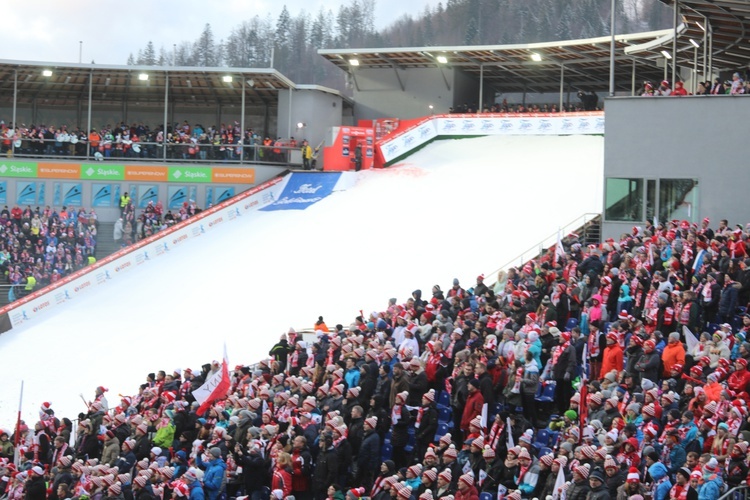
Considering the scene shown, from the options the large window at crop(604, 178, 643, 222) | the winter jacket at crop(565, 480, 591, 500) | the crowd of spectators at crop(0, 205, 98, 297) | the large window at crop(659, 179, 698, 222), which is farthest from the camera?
the crowd of spectators at crop(0, 205, 98, 297)

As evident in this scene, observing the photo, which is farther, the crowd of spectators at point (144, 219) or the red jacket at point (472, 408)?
the crowd of spectators at point (144, 219)

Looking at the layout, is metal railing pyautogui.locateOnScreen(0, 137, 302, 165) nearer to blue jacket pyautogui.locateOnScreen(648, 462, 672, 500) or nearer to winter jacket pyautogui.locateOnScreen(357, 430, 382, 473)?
winter jacket pyautogui.locateOnScreen(357, 430, 382, 473)

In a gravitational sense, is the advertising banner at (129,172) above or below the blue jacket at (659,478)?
above

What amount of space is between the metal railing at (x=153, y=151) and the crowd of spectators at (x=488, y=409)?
20610mm

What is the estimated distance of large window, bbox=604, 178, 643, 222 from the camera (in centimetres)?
2200

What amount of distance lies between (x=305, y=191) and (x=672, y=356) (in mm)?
22214

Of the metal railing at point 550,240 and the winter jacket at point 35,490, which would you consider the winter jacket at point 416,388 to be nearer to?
the winter jacket at point 35,490

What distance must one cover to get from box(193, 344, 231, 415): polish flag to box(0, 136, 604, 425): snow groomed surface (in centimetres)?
541

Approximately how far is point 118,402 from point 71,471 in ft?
23.1

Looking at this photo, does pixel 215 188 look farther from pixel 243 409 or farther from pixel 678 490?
pixel 678 490

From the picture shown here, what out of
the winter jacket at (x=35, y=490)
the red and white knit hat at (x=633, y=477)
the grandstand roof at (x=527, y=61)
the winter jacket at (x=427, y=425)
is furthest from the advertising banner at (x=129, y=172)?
the red and white knit hat at (x=633, y=477)

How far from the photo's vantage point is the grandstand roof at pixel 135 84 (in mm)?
39406

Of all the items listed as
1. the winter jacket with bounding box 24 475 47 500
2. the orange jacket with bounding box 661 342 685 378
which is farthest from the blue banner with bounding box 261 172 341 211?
the orange jacket with bounding box 661 342 685 378

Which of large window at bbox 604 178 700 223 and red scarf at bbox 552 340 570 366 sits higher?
large window at bbox 604 178 700 223
